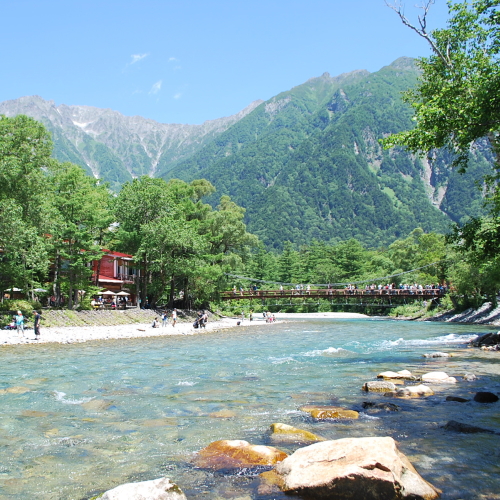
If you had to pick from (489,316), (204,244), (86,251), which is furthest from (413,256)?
(86,251)

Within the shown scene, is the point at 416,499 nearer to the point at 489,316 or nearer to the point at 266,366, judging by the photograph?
the point at 266,366

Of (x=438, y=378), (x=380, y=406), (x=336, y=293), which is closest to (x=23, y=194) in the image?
(x=438, y=378)

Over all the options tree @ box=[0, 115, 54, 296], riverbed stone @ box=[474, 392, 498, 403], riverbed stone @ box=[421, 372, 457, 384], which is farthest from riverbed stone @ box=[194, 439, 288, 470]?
Result: tree @ box=[0, 115, 54, 296]

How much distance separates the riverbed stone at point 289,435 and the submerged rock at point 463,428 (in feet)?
7.43

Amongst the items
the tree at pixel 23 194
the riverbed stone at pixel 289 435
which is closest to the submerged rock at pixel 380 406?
the riverbed stone at pixel 289 435

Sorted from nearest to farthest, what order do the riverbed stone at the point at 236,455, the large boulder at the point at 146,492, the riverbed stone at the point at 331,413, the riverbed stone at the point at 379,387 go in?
the large boulder at the point at 146,492
the riverbed stone at the point at 236,455
the riverbed stone at the point at 331,413
the riverbed stone at the point at 379,387

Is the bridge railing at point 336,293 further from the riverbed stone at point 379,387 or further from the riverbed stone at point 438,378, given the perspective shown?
the riverbed stone at point 379,387

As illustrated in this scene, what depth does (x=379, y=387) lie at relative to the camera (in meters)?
10.8

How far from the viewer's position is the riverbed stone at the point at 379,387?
421 inches

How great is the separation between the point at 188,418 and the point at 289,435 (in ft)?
7.31

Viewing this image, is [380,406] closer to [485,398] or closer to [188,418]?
[485,398]

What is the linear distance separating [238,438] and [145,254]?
35.1 metres

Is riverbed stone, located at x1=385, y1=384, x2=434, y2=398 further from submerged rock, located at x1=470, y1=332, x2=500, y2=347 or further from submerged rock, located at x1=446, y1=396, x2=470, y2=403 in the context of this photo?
submerged rock, located at x1=470, y1=332, x2=500, y2=347

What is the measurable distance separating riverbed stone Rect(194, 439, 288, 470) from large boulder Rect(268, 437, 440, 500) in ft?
1.85
